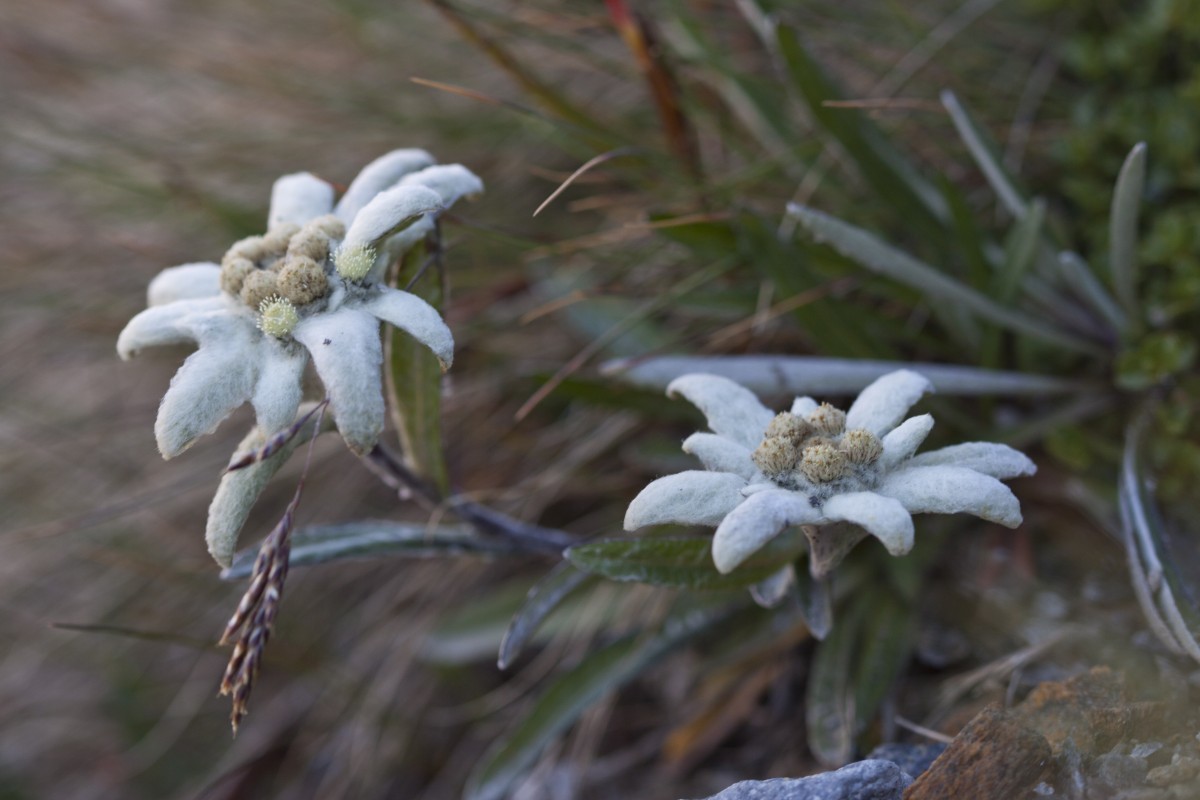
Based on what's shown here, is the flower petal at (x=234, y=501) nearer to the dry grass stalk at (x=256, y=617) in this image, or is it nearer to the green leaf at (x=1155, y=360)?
the dry grass stalk at (x=256, y=617)

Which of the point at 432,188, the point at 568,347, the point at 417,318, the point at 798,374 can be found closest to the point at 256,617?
the point at 417,318

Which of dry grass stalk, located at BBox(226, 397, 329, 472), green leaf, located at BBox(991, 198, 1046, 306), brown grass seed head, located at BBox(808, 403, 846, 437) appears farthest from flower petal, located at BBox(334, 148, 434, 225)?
green leaf, located at BBox(991, 198, 1046, 306)

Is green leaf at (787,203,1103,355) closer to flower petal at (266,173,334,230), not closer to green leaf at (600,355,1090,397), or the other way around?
green leaf at (600,355,1090,397)

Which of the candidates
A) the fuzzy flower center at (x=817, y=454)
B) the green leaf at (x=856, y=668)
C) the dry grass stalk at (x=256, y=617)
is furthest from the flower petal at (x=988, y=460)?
the dry grass stalk at (x=256, y=617)

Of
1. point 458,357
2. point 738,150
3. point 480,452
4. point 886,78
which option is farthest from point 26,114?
point 886,78

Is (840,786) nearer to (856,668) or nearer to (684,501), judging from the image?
(684,501)

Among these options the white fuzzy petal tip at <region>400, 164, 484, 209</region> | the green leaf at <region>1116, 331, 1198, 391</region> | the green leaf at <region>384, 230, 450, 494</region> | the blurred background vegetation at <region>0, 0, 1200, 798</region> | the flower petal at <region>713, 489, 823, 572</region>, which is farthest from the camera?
the blurred background vegetation at <region>0, 0, 1200, 798</region>

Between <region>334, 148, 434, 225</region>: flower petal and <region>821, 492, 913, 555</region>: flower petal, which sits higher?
<region>334, 148, 434, 225</region>: flower petal
